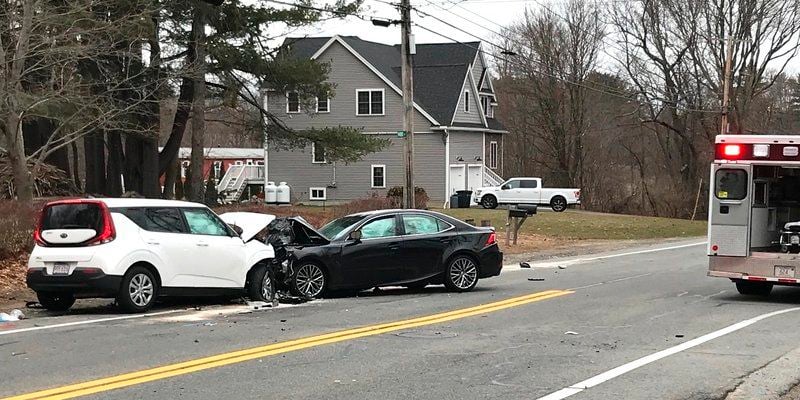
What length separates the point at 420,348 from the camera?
9.88m

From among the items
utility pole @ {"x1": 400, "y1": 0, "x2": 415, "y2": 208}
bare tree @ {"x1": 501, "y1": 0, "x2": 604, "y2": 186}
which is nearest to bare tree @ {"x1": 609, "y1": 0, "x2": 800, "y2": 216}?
bare tree @ {"x1": 501, "y1": 0, "x2": 604, "y2": 186}

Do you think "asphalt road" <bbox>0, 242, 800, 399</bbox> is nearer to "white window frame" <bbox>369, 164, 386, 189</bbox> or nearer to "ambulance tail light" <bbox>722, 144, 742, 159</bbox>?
→ "ambulance tail light" <bbox>722, 144, 742, 159</bbox>

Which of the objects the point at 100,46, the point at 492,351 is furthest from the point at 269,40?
the point at 492,351

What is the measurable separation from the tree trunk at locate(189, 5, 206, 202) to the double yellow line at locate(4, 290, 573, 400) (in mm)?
14219

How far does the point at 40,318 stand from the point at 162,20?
15561 mm

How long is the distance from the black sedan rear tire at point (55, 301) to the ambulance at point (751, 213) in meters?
10.3

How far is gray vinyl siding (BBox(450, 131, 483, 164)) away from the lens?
50500mm

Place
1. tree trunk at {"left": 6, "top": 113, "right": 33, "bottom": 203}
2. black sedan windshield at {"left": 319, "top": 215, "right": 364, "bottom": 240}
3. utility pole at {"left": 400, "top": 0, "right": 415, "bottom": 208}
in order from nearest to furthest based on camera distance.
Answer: black sedan windshield at {"left": 319, "top": 215, "right": 364, "bottom": 240} < tree trunk at {"left": 6, "top": 113, "right": 33, "bottom": 203} < utility pole at {"left": 400, "top": 0, "right": 415, "bottom": 208}

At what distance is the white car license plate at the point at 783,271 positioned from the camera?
1445 cm

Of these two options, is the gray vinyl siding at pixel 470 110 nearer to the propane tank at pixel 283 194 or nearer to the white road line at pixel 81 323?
the propane tank at pixel 283 194

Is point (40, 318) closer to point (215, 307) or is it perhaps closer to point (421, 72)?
point (215, 307)

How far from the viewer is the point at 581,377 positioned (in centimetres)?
841

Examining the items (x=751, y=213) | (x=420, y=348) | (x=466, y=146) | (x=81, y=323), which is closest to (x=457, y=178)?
(x=466, y=146)

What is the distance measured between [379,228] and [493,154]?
4087 centimetres
